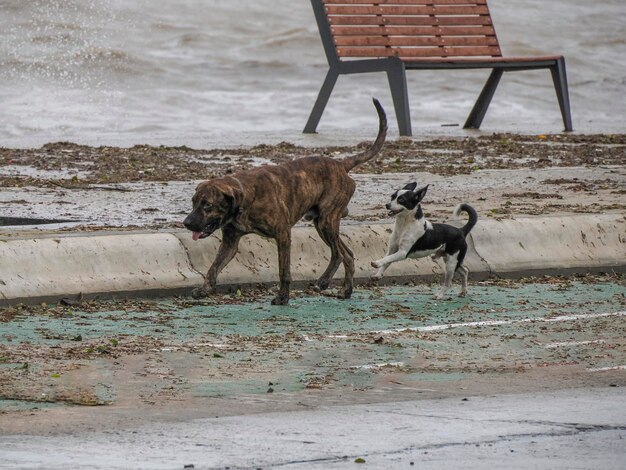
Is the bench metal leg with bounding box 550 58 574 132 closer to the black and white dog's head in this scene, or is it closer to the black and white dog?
the black and white dog

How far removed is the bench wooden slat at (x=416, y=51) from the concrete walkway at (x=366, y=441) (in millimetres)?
13794

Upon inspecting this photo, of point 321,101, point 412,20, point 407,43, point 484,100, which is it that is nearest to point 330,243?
point 321,101

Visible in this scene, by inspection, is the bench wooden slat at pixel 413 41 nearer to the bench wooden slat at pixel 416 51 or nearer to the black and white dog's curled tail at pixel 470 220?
the bench wooden slat at pixel 416 51

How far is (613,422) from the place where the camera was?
22.2ft

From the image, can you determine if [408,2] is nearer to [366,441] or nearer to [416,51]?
[416,51]

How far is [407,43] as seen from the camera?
21.1 metres

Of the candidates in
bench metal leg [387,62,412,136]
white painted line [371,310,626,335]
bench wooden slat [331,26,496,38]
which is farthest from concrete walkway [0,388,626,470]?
bench wooden slat [331,26,496,38]

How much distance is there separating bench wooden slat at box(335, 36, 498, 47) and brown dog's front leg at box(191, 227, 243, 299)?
10.5 m

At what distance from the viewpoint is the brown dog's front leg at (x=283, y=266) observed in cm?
1029

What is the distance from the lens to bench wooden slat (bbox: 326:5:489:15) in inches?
823

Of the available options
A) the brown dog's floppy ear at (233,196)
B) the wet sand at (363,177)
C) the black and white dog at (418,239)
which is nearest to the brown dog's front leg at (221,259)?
the brown dog's floppy ear at (233,196)

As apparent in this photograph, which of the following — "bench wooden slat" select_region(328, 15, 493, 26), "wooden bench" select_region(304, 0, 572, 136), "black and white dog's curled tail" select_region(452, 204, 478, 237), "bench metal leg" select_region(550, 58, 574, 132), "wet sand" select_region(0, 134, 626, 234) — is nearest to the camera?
"black and white dog's curled tail" select_region(452, 204, 478, 237)

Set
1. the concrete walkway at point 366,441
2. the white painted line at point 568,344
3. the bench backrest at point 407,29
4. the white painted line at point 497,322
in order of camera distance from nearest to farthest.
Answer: the concrete walkway at point 366,441, the white painted line at point 568,344, the white painted line at point 497,322, the bench backrest at point 407,29

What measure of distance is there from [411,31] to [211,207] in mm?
11671
